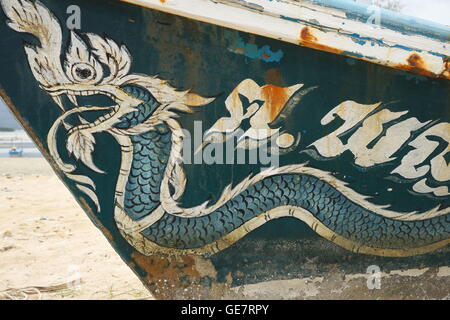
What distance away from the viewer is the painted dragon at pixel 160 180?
1.26 metres

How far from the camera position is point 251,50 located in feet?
4.34

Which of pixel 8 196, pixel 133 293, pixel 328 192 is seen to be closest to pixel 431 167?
pixel 328 192

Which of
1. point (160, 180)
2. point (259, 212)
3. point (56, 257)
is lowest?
point (56, 257)

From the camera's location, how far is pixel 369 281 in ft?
5.05

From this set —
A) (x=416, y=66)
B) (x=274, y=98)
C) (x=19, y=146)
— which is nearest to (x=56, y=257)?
(x=274, y=98)

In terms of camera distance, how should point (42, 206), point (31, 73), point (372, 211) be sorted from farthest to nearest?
point (42, 206) < point (372, 211) < point (31, 73)

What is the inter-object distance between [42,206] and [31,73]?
3839mm

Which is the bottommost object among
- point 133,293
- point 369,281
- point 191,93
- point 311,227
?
point 133,293

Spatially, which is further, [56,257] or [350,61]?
[56,257]

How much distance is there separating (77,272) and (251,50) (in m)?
1.96

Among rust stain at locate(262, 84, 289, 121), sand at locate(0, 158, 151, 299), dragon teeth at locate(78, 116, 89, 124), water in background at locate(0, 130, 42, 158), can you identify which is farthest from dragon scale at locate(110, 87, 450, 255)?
water in background at locate(0, 130, 42, 158)

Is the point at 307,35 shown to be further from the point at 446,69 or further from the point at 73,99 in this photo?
the point at 73,99

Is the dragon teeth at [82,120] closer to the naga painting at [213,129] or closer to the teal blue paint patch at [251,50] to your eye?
the naga painting at [213,129]

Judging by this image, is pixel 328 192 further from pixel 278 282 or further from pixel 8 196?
pixel 8 196
